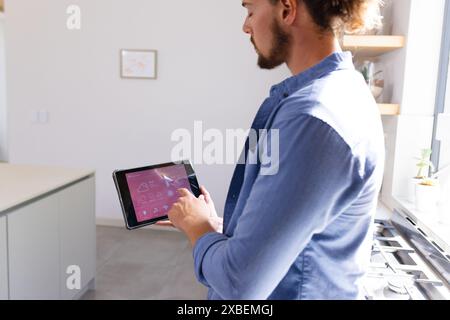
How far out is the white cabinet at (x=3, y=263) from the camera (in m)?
1.75

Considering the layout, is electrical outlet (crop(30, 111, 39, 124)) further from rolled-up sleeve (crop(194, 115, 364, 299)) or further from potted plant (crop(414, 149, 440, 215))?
rolled-up sleeve (crop(194, 115, 364, 299))

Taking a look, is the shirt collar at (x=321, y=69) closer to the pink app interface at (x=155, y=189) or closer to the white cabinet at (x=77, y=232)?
the pink app interface at (x=155, y=189)

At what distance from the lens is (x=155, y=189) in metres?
1.07

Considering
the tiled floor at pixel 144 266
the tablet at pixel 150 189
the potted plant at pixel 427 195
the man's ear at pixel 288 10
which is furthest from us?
the tiled floor at pixel 144 266

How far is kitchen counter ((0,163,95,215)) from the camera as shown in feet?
5.97

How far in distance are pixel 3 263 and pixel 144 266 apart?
4.32 ft

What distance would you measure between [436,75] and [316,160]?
1593 mm

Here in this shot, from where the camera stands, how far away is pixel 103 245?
3387 mm

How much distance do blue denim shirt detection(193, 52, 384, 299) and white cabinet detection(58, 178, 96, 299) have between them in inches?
68.9

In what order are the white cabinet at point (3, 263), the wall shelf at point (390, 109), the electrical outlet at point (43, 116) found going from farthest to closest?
the electrical outlet at point (43, 116), the wall shelf at point (390, 109), the white cabinet at point (3, 263)

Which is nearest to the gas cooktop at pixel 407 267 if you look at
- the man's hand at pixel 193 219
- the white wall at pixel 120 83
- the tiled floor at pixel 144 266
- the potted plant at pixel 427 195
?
the potted plant at pixel 427 195

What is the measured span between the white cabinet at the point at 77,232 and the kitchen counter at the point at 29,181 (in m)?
0.07

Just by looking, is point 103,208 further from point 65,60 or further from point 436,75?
point 436,75

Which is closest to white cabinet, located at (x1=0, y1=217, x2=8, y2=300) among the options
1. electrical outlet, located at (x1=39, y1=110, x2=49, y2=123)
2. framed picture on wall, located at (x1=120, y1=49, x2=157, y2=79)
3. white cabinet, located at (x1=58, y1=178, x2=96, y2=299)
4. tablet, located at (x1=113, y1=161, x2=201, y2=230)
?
white cabinet, located at (x1=58, y1=178, x2=96, y2=299)
